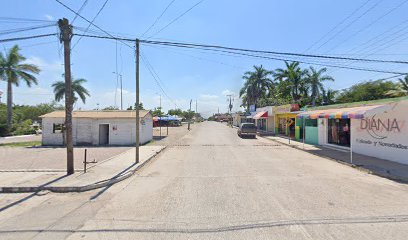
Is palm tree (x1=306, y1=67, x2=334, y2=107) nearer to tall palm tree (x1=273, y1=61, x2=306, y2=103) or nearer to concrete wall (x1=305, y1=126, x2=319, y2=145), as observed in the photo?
tall palm tree (x1=273, y1=61, x2=306, y2=103)

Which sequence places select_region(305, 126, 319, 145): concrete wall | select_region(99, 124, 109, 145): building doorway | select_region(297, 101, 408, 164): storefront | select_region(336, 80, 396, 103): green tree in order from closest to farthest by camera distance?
select_region(297, 101, 408, 164): storefront < select_region(305, 126, 319, 145): concrete wall < select_region(99, 124, 109, 145): building doorway < select_region(336, 80, 396, 103): green tree

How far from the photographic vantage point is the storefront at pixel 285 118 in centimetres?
2748

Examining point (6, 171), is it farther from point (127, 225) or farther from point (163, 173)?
point (127, 225)

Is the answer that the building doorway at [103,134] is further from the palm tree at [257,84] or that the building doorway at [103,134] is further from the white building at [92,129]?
the palm tree at [257,84]

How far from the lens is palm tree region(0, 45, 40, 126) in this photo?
107 ft

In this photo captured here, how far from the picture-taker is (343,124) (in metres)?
17.8

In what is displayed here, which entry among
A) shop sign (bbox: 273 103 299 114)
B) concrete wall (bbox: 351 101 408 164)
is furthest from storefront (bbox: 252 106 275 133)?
concrete wall (bbox: 351 101 408 164)

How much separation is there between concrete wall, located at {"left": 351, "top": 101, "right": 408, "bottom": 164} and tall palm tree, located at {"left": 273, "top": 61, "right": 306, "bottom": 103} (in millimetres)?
28434

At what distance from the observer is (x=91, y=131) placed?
22.9 meters

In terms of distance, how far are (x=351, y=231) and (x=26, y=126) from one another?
45.4 metres

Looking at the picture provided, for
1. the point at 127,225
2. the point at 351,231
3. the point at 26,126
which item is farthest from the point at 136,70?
the point at 26,126

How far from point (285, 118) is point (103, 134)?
68.3ft

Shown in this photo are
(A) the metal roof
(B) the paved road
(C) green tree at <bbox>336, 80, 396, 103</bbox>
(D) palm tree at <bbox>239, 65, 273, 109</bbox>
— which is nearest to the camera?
(B) the paved road

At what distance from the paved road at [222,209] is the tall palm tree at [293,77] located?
35.5m
